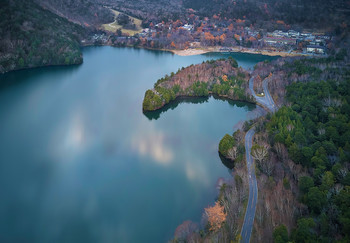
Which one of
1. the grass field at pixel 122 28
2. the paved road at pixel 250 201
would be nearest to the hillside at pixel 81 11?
the grass field at pixel 122 28

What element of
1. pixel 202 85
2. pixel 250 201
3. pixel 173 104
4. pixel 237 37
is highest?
pixel 237 37

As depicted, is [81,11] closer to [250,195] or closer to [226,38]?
[226,38]

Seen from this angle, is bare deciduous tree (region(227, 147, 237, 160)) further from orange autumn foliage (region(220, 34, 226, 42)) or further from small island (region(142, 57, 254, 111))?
orange autumn foliage (region(220, 34, 226, 42))

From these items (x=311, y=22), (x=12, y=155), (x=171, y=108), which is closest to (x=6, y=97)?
(x=12, y=155)

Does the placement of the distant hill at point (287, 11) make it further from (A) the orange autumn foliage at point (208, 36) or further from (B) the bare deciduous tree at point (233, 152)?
(B) the bare deciduous tree at point (233, 152)

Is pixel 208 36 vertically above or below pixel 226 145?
above

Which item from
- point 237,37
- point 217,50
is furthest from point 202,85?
point 237,37

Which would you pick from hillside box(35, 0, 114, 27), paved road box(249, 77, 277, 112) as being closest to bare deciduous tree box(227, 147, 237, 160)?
paved road box(249, 77, 277, 112)
